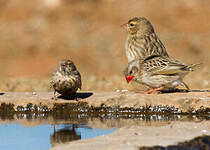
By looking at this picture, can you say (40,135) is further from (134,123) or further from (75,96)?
(75,96)

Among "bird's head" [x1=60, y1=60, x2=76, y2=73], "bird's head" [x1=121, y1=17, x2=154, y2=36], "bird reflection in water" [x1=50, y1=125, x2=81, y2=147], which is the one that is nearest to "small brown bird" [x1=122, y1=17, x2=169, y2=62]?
"bird's head" [x1=121, y1=17, x2=154, y2=36]

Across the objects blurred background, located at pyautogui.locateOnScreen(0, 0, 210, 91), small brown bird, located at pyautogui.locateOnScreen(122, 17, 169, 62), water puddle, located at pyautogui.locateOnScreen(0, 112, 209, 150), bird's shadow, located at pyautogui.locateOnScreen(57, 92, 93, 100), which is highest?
blurred background, located at pyautogui.locateOnScreen(0, 0, 210, 91)

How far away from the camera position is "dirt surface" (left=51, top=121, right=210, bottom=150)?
22.9ft

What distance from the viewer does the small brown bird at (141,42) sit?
456 inches

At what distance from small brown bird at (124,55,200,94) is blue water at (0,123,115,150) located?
2.00m

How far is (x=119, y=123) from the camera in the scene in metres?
9.23

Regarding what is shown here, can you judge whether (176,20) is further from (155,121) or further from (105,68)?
(155,121)

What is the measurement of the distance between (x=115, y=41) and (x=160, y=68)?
1450 centimetres

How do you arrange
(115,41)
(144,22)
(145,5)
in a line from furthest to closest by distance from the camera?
(145,5)
(115,41)
(144,22)

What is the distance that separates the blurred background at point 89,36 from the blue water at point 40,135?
6.15 meters

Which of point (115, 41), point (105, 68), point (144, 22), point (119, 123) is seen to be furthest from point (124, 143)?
point (115, 41)

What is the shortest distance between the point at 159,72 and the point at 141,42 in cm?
143

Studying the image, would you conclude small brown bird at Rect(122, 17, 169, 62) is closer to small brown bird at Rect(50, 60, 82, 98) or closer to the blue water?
small brown bird at Rect(50, 60, 82, 98)

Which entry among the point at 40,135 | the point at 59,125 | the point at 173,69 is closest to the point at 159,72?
the point at 173,69
